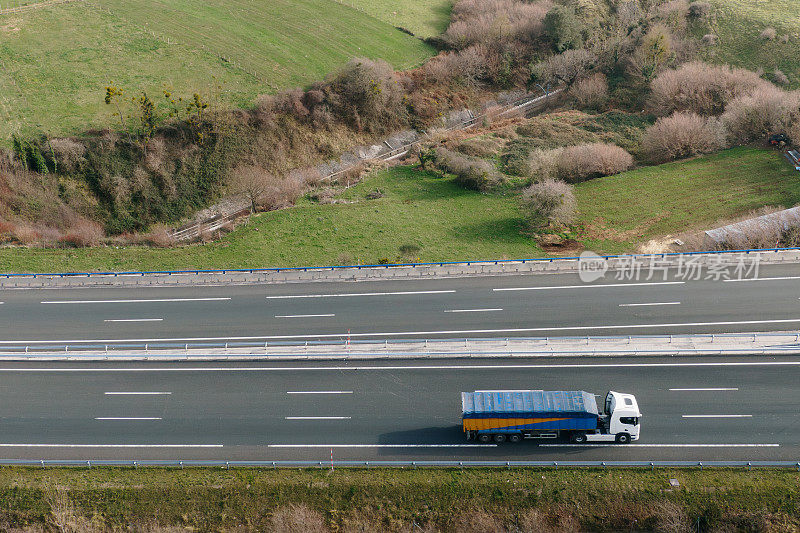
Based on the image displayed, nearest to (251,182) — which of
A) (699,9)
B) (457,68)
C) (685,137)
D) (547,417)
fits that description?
(457,68)

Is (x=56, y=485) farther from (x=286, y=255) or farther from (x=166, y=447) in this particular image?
(x=286, y=255)

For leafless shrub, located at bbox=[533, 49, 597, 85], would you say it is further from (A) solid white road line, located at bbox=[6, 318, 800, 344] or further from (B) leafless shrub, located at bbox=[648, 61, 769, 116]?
(A) solid white road line, located at bbox=[6, 318, 800, 344]

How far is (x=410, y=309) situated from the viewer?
41875 millimetres

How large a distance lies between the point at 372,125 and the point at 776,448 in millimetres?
58248

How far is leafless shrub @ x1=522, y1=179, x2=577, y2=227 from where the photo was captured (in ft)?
181

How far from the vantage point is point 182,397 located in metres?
34.4

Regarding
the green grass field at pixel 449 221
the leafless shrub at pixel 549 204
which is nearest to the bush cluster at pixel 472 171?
the green grass field at pixel 449 221

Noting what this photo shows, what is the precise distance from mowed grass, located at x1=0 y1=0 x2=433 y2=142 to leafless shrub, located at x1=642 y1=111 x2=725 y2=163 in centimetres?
3717

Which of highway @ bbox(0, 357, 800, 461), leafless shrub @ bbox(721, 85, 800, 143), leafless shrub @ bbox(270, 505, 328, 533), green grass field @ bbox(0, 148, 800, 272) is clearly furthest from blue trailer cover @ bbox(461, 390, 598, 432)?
leafless shrub @ bbox(721, 85, 800, 143)

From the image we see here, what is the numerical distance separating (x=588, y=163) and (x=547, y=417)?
41570mm

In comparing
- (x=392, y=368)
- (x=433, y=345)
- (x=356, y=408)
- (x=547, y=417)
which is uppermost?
(x=433, y=345)

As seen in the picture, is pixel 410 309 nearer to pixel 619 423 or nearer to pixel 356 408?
pixel 356 408

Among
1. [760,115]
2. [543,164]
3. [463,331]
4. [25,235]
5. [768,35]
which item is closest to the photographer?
[463,331]

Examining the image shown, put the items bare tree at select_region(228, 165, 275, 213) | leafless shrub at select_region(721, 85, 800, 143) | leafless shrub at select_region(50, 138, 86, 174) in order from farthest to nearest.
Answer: leafless shrub at select_region(721, 85, 800, 143)
bare tree at select_region(228, 165, 275, 213)
leafless shrub at select_region(50, 138, 86, 174)
